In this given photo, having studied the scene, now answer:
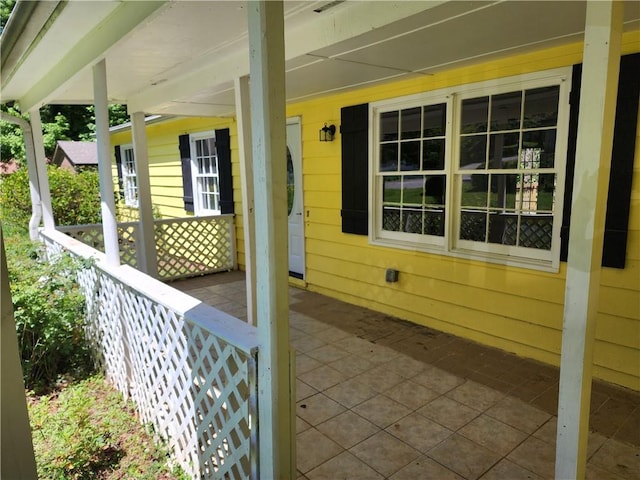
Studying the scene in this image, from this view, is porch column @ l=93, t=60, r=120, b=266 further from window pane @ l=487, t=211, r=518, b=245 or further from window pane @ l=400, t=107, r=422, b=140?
window pane @ l=487, t=211, r=518, b=245

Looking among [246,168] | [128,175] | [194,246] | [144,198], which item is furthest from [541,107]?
[128,175]

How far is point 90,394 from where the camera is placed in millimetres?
3260

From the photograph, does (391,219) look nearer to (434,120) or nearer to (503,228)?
(434,120)

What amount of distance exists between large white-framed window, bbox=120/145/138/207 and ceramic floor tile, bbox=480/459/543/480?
10.3 m

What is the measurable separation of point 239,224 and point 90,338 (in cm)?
345

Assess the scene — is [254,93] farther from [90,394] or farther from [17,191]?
[17,191]

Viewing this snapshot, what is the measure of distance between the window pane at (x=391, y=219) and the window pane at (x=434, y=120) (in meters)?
0.85

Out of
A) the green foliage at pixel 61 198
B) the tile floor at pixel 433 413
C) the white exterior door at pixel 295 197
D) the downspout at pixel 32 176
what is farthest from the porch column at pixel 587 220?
the green foliage at pixel 61 198

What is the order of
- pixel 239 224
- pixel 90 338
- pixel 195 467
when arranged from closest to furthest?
pixel 195 467, pixel 90 338, pixel 239 224

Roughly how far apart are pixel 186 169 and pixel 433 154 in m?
5.33

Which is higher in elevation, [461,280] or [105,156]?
[105,156]

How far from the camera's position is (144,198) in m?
5.43

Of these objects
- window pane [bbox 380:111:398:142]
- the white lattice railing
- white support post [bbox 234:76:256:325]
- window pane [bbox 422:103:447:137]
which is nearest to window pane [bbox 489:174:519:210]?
window pane [bbox 422:103:447:137]

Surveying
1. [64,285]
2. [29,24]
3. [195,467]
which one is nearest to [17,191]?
[64,285]
